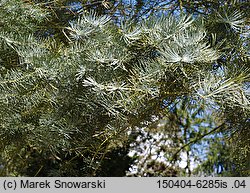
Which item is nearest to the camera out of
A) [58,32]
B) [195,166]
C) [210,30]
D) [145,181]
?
[145,181]

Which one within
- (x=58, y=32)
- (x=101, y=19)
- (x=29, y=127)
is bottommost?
(x=29, y=127)

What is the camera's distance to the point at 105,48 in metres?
0.72

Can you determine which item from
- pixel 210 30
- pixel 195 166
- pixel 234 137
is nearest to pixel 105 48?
pixel 210 30

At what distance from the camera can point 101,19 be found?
2.43ft

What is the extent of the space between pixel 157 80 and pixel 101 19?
0.14 m

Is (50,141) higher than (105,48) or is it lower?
lower

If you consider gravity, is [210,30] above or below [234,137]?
above

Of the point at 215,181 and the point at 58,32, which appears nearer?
the point at 215,181

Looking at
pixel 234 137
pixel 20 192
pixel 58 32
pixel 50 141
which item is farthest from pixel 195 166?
pixel 20 192

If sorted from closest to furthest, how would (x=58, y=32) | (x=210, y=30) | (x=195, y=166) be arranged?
(x=210, y=30)
(x=58, y=32)
(x=195, y=166)

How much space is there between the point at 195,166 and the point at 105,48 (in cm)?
122

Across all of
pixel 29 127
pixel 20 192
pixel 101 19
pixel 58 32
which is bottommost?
pixel 20 192

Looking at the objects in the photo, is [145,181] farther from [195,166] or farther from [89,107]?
[195,166]

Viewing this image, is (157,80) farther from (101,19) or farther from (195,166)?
(195,166)
